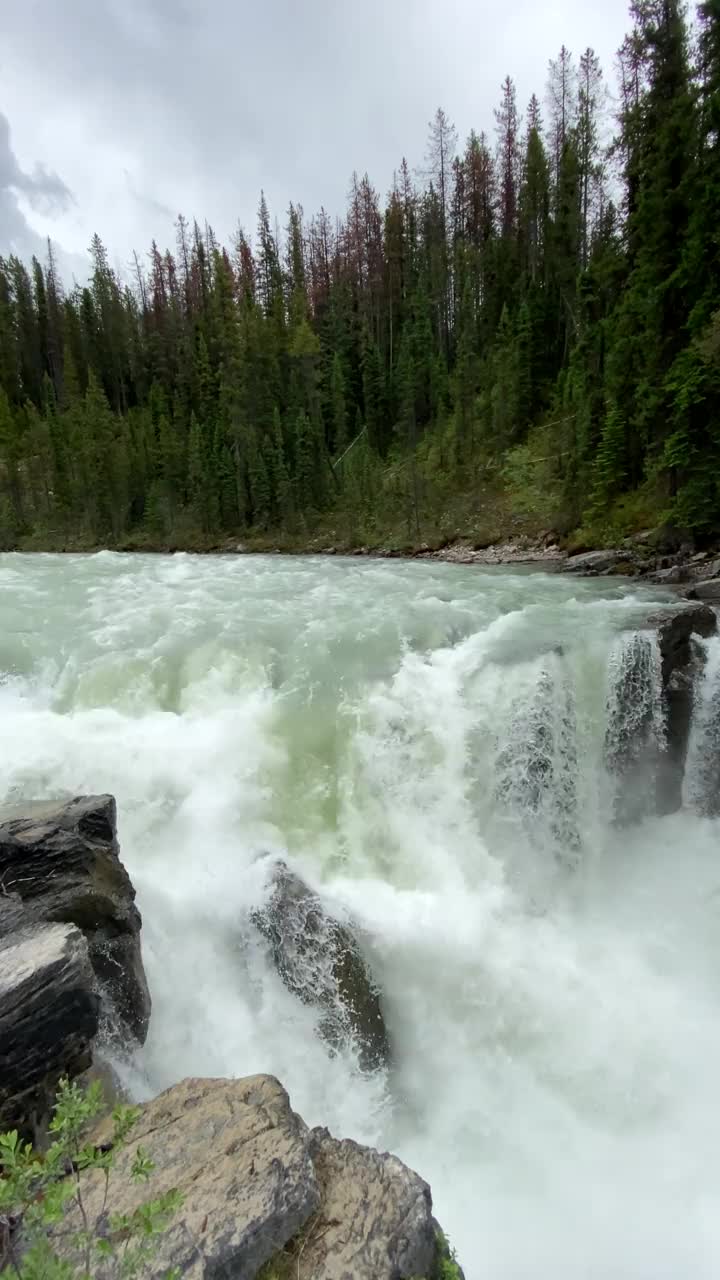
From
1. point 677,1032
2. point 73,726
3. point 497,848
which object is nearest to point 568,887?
point 497,848

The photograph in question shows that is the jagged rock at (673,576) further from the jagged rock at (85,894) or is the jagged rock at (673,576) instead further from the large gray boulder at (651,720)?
the jagged rock at (85,894)

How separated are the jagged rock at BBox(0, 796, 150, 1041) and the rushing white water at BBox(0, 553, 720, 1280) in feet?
1.92

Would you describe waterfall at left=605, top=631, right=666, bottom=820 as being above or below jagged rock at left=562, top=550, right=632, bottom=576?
below

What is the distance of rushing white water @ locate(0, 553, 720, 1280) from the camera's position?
546cm

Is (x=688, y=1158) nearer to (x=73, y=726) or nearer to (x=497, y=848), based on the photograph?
(x=497, y=848)

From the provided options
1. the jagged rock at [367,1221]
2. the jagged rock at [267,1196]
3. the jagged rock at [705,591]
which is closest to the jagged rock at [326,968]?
the jagged rock at [267,1196]

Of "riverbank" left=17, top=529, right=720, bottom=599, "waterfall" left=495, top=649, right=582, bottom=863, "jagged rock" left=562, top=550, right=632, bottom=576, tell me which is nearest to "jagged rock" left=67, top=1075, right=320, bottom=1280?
"waterfall" left=495, top=649, right=582, bottom=863

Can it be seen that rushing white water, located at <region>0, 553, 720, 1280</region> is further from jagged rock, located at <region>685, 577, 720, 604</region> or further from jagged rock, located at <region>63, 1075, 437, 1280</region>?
jagged rock, located at <region>63, 1075, 437, 1280</region>

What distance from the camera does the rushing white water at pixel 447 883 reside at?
17.9 feet

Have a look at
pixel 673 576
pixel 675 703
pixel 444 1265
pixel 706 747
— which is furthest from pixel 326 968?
pixel 673 576

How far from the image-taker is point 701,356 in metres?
15.0

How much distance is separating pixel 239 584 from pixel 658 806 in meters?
12.1

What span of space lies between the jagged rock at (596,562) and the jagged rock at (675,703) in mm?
8660

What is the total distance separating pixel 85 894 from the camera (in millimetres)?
5273
